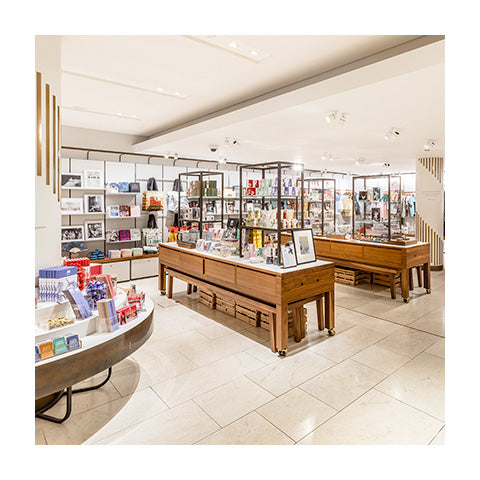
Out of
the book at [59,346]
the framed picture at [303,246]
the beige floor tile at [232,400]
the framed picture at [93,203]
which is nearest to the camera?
the book at [59,346]

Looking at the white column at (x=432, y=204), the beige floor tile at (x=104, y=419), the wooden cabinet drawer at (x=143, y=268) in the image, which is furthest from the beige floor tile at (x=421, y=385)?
the white column at (x=432, y=204)

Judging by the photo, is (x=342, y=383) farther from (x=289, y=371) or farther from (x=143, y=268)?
(x=143, y=268)

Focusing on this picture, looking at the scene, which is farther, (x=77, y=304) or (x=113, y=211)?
(x=113, y=211)

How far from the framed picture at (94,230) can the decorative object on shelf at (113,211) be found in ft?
0.85

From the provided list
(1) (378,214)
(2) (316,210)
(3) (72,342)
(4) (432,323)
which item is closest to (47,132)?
(3) (72,342)

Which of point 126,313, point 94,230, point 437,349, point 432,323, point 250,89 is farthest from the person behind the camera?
point 94,230

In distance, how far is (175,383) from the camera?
2961 mm

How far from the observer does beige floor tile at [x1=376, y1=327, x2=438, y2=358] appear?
3.63 m

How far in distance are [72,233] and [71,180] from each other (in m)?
1.08

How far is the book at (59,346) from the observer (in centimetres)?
193

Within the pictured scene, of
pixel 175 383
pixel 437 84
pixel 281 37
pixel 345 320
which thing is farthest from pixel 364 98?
pixel 175 383

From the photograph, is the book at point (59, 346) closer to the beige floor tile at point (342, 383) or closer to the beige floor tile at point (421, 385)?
the beige floor tile at point (342, 383)

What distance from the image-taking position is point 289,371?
3.17 meters

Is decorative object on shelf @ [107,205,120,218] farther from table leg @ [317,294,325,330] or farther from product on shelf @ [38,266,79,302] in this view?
table leg @ [317,294,325,330]
